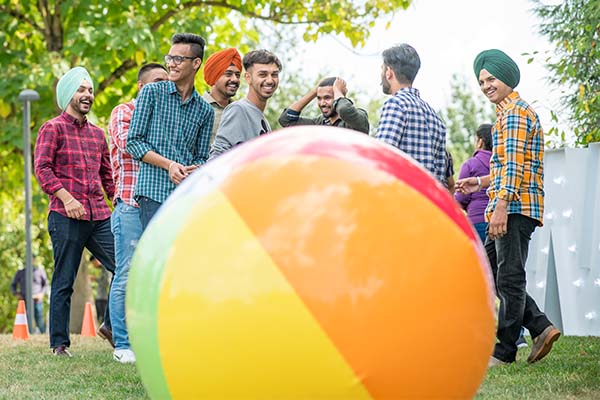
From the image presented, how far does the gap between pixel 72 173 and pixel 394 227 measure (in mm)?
5253

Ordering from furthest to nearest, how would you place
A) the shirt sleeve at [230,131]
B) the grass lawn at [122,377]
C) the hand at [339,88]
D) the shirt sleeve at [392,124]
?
the hand at [339,88] → the shirt sleeve at [230,131] → the shirt sleeve at [392,124] → the grass lawn at [122,377]

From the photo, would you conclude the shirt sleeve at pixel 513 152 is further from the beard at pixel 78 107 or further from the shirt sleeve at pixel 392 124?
the beard at pixel 78 107

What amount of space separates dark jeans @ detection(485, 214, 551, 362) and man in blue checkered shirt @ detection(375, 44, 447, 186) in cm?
82

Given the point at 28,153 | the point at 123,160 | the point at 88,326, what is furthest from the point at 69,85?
the point at 28,153

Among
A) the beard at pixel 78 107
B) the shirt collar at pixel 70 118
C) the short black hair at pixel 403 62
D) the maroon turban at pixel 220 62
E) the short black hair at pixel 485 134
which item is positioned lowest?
the short black hair at pixel 485 134

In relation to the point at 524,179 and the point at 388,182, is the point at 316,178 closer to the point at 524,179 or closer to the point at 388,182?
the point at 388,182

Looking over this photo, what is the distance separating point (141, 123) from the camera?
22.9ft

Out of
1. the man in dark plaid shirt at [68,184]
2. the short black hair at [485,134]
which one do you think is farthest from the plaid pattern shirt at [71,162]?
the short black hair at [485,134]

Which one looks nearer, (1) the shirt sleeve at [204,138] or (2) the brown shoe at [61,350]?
(1) the shirt sleeve at [204,138]

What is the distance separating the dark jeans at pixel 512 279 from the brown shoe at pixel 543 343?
0.50 ft

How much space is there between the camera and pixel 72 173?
26.7 ft

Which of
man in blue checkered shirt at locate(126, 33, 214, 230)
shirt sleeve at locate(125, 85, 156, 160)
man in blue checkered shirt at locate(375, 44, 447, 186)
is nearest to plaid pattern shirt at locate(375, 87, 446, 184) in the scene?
man in blue checkered shirt at locate(375, 44, 447, 186)

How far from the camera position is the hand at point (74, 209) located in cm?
782

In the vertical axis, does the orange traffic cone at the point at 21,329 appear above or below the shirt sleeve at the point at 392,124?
below
